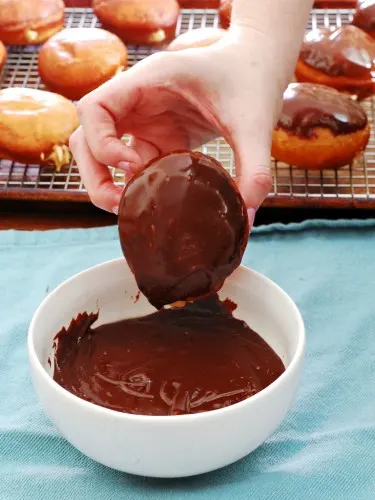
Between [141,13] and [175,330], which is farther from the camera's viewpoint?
[141,13]

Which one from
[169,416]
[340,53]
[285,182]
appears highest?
[169,416]

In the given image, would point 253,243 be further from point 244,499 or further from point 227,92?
point 244,499

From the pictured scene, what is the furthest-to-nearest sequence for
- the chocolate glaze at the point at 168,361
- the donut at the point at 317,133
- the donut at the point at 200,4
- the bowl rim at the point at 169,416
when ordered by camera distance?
the donut at the point at 200,4
the donut at the point at 317,133
the chocolate glaze at the point at 168,361
the bowl rim at the point at 169,416

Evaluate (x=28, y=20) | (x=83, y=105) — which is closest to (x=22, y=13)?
(x=28, y=20)

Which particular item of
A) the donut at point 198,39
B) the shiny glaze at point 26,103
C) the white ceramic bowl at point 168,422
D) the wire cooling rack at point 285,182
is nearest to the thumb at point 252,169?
the white ceramic bowl at point 168,422

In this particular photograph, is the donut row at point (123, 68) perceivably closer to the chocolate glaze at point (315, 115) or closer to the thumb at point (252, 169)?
the chocolate glaze at point (315, 115)

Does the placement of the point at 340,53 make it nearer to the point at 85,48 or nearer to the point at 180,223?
the point at 85,48
